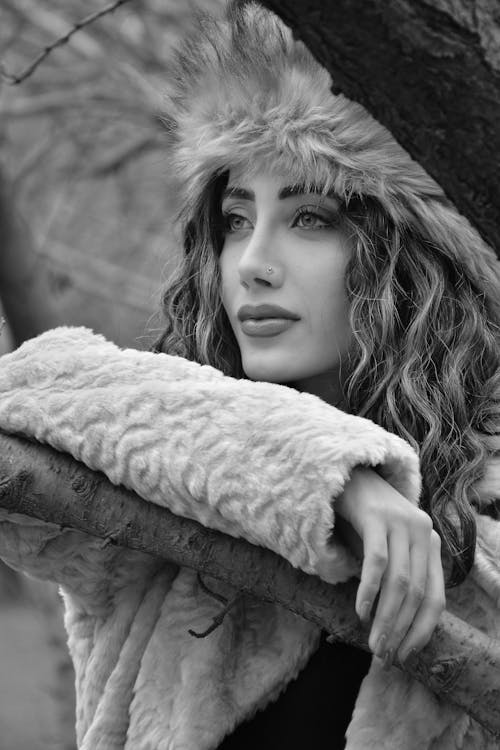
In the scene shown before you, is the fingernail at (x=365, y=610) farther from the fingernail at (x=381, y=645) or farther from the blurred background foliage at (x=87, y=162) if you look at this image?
the blurred background foliage at (x=87, y=162)

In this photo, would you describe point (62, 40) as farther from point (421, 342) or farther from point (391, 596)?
point (391, 596)

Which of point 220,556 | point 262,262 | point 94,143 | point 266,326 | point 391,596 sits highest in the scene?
point 262,262

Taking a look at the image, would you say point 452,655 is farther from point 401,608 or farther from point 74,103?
point 74,103

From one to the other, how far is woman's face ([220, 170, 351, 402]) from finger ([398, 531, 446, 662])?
672 millimetres

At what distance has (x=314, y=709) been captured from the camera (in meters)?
1.90

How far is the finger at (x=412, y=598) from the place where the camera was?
142 centimetres

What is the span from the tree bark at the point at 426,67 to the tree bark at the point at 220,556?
0.63 meters

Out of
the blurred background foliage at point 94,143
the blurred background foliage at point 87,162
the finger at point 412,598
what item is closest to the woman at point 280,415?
the finger at point 412,598

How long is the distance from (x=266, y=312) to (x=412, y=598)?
757mm

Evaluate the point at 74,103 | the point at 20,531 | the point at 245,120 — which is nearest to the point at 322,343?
the point at 245,120

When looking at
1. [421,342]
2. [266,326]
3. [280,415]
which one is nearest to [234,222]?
[266,326]

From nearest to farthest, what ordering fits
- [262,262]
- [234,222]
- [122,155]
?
[262,262], [234,222], [122,155]

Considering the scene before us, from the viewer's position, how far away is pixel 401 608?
1.43 m

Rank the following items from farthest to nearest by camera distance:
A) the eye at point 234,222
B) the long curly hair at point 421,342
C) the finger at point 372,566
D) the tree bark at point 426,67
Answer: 1. the eye at point 234,222
2. the long curly hair at point 421,342
3. the finger at point 372,566
4. the tree bark at point 426,67
